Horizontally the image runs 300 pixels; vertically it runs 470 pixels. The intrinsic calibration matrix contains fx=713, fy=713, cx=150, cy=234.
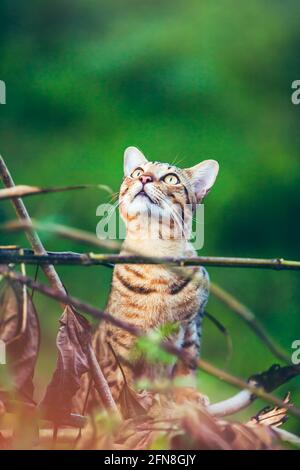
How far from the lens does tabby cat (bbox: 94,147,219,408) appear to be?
1.53 m

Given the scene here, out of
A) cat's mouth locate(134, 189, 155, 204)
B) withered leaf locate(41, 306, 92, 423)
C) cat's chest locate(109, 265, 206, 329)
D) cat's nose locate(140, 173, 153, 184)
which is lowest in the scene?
withered leaf locate(41, 306, 92, 423)

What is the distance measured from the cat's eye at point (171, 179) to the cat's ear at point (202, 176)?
4cm

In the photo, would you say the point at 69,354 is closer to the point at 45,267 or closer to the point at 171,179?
the point at 45,267

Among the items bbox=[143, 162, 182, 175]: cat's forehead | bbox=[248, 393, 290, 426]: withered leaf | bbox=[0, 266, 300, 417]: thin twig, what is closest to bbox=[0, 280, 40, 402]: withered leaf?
bbox=[0, 266, 300, 417]: thin twig

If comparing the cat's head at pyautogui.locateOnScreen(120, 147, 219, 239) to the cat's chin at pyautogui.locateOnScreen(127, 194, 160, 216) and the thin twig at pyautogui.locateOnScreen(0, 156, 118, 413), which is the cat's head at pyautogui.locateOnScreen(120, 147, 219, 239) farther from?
the thin twig at pyautogui.locateOnScreen(0, 156, 118, 413)

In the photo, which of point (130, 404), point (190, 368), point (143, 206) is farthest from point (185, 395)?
point (143, 206)

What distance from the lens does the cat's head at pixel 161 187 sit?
1.61 metres

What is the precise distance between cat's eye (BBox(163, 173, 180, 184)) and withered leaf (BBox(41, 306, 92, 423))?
616mm

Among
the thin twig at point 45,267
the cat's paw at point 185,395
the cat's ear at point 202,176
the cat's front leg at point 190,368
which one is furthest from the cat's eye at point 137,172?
the thin twig at point 45,267

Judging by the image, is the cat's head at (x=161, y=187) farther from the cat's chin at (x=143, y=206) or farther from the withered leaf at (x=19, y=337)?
the withered leaf at (x=19, y=337)

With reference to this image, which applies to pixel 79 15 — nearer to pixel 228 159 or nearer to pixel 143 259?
pixel 228 159

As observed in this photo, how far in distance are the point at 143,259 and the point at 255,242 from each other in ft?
3.95

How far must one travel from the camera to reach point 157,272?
5.41ft

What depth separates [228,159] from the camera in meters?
1.80
